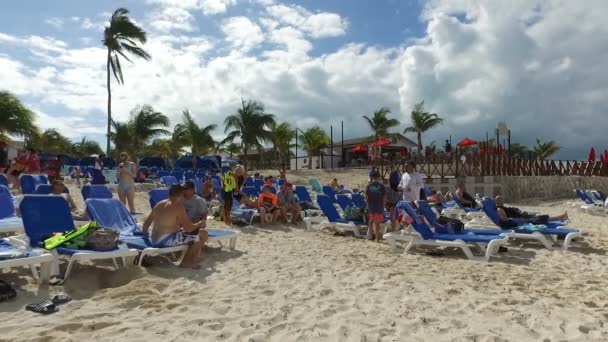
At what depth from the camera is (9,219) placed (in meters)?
6.05

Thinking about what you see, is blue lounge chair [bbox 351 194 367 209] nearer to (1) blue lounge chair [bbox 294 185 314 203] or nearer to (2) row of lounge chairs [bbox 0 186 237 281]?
(1) blue lounge chair [bbox 294 185 314 203]

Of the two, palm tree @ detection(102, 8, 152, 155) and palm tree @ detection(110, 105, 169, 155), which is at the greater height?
palm tree @ detection(102, 8, 152, 155)

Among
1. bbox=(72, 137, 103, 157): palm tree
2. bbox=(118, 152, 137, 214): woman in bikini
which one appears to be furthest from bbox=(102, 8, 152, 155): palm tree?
bbox=(72, 137, 103, 157): palm tree

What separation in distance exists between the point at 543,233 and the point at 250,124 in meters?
25.5

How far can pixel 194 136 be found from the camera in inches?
1351

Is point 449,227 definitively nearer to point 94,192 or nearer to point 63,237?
point 63,237

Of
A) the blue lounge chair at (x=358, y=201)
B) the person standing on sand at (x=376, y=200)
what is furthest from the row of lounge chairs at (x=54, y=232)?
the blue lounge chair at (x=358, y=201)

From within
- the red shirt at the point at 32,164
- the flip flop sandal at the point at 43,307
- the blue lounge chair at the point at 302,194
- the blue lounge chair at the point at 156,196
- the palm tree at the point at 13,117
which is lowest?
the flip flop sandal at the point at 43,307

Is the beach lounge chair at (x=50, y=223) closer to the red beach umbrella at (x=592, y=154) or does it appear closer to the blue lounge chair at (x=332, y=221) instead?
the blue lounge chair at (x=332, y=221)

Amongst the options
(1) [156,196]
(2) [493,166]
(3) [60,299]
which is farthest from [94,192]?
(2) [493,166]

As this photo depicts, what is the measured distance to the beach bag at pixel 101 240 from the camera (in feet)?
14.8

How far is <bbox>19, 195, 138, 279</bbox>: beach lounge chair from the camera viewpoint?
14.4 feet

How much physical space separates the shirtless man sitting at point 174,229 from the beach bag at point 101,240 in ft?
1.85

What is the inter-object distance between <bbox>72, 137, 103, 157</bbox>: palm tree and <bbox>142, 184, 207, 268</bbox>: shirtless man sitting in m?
52.2
